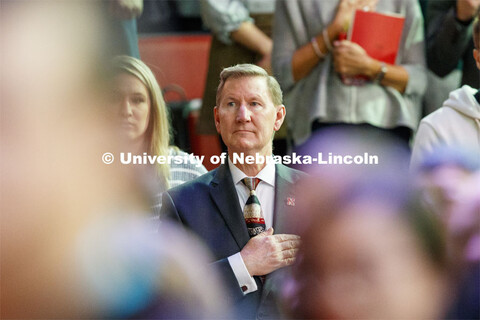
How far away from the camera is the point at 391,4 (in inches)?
65.1

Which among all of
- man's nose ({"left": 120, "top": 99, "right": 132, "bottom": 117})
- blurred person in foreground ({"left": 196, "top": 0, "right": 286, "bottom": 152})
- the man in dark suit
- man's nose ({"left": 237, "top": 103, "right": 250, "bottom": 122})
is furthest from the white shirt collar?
blurred person in foreground ({"left": 196, "top": 0, "right": 286, "bottom": 152})

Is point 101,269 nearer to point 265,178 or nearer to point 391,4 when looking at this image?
point 265,178

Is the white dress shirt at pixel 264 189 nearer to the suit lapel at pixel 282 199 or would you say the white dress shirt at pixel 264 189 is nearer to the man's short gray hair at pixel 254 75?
the suit lapel at pixel 282 199

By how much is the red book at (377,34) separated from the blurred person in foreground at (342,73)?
0.02m

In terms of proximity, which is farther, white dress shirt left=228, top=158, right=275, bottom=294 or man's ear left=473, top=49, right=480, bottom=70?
man's ear left=473, top=49, right=480, bottom=70

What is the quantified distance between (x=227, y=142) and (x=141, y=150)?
9.9 inches

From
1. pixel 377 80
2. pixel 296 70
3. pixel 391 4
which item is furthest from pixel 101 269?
pixel 391 4

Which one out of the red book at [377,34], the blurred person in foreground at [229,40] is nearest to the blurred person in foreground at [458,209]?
the red book at [377,34]

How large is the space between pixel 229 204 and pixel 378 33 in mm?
655

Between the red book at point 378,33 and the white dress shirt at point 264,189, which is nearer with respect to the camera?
the white dress shirt at point 264,189

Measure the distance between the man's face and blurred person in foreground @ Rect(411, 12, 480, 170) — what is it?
0.37m

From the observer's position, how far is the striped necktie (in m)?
1.28

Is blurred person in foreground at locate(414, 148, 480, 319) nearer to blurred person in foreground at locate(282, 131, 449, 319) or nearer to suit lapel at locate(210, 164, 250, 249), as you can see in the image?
blurred person in foreground at locate(282, 131, 449, 319)

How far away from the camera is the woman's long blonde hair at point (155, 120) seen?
4.83 feet
